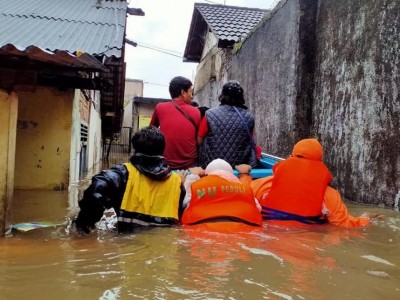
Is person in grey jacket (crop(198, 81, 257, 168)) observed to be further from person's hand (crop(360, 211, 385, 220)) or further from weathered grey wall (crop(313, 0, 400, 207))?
weathered grey wall (crop(313, 0, 400, 207))

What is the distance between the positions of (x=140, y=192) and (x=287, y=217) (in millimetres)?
1484

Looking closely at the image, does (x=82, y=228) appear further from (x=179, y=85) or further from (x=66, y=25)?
(x=66, y=25)

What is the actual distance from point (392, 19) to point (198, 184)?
3.16 metres

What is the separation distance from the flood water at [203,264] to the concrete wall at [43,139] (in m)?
3.26

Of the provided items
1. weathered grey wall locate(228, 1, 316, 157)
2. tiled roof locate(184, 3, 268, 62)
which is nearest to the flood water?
weathered grey wall locate(228, 1, 316, 157)

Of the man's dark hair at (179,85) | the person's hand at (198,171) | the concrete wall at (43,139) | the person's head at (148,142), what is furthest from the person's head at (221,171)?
the concrete wall at (43,139)

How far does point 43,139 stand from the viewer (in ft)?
23.6

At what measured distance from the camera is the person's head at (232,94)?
4.63m

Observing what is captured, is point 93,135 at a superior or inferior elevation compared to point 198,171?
superior

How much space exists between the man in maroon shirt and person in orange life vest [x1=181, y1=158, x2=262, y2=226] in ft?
→ 2.73

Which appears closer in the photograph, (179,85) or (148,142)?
(148,142)

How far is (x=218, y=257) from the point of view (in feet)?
9.50

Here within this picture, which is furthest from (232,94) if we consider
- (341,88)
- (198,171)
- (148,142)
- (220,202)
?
(341,88)

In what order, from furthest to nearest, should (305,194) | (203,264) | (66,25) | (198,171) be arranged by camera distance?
(66,25), (198,171), (305,194), (203,264)
